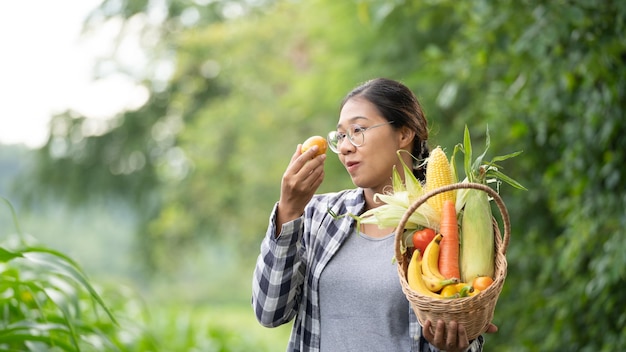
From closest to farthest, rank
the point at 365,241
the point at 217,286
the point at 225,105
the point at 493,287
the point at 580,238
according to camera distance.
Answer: the point at 493,287 → the point at 365,241 → the point at 580,238 → the point at 225,105 → the point at 217,286

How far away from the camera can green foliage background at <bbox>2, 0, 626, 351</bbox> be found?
3662 millimetres

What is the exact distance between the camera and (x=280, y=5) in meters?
12.6

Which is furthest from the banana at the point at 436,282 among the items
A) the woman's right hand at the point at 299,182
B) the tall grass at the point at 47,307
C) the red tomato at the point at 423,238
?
the tall grass at the point at 47,307

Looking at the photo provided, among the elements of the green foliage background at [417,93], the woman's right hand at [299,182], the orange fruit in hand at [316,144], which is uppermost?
the orange fruit in hand at [316,144]

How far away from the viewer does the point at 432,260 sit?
186 centimetres

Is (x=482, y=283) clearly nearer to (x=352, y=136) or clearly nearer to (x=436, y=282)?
(x=436, y=282)

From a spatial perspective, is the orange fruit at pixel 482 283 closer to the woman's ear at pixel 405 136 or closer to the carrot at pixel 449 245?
the carrot at pixel 449 245

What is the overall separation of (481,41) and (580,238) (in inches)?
41.8

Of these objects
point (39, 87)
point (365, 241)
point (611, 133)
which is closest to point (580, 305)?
point (611, 133)

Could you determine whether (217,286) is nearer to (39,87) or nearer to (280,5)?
(39,87)

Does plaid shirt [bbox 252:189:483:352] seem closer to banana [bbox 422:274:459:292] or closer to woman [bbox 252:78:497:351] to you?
woman [bbox 252:78:497:351]

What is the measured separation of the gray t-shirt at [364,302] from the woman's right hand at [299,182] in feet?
0.61

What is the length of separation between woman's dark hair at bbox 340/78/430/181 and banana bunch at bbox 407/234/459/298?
0.33 m

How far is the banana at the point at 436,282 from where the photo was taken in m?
1.81
